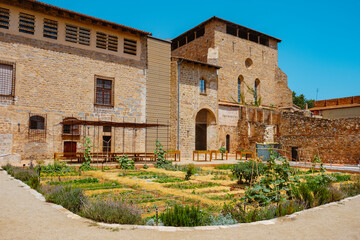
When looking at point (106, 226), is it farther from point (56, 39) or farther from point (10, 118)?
point (56, 39)

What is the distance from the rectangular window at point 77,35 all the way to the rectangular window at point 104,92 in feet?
8.69

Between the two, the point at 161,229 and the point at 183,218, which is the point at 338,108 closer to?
the point at 183,218

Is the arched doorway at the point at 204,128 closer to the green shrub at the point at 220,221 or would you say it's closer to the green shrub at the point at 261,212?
the green shrub at the point at 261,212

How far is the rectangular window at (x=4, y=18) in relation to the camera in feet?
53.0

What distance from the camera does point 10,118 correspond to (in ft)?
52.7

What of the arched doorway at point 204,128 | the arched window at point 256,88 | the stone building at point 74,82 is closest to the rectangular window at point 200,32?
the arched window at point 256,88

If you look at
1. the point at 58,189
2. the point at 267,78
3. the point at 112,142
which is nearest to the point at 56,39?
the point at 112,142

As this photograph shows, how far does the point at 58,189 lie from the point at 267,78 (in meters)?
30.7

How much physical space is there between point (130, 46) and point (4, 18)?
783 cm

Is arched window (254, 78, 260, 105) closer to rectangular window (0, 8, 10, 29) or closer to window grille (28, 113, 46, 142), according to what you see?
window grille (28, 113, 46, 142)

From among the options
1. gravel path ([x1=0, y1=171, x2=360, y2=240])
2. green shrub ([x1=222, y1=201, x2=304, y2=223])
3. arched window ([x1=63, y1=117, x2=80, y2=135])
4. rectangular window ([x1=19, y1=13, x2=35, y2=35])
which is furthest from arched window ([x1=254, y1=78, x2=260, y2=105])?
green shrub ([x1=222, y1=201, x2=304, y2=223])

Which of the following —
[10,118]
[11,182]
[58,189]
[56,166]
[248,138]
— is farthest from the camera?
[248,138]

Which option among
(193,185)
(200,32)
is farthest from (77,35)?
(200,32)

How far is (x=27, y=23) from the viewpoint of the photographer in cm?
1692
